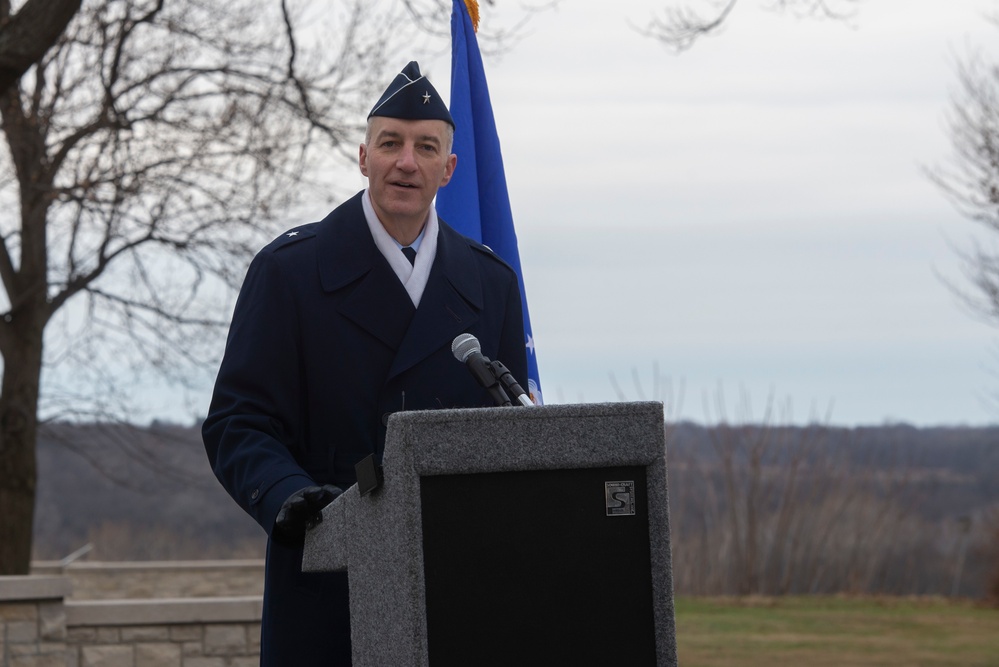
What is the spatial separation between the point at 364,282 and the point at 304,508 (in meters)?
0.66

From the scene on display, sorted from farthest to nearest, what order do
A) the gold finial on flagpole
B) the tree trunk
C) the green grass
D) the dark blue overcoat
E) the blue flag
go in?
the green grass < the tree trunk < the gold finial on flagpole < the blue flag < the dark blue overcoat

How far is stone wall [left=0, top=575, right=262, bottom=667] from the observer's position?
26.6 feet

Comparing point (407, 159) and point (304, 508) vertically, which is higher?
point (407, 159)

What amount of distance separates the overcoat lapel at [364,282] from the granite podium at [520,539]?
72 cm

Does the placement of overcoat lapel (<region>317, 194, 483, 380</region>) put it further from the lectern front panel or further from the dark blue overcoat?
the lectern front panel

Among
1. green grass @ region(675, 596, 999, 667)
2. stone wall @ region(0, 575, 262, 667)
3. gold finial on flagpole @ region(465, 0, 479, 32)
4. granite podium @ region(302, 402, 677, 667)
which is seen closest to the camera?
granite podium @ region(302, 402, 677, 667)

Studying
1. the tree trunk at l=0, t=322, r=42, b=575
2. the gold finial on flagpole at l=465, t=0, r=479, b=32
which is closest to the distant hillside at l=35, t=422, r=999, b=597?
the tree trunk at l=0, t=322, r=42, b=575

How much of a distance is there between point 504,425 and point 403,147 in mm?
965

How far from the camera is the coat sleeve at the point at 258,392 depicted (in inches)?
101

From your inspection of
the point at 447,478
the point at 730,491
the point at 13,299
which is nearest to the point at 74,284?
the point at 13,299

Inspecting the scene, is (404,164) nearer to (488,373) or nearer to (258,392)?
(258,392)

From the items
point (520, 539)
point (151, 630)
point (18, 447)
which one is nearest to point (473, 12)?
point (520, 539)

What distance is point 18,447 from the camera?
11469 millimetres

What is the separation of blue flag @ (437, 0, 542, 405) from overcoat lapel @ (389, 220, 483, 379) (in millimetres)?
1967
